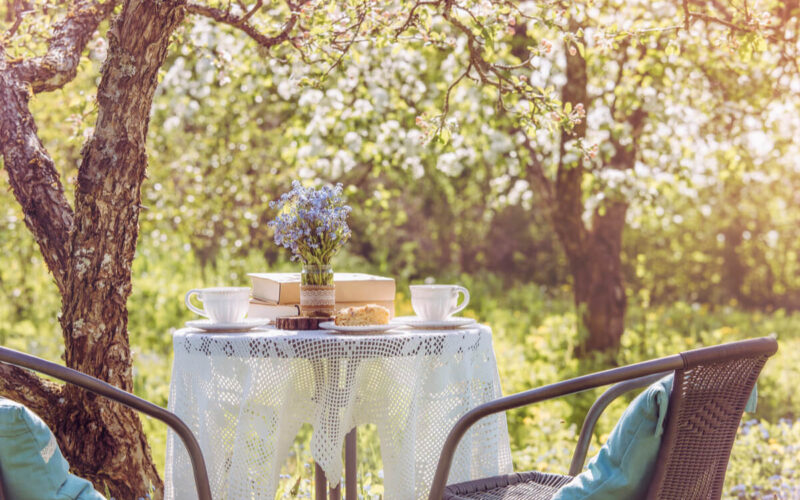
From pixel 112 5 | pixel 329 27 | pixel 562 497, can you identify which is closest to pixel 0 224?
pixel 112 5

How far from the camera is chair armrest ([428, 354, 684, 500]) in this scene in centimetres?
167

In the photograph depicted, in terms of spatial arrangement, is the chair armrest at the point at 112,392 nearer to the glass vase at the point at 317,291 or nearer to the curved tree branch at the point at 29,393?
the glass vase at the point at 317,291

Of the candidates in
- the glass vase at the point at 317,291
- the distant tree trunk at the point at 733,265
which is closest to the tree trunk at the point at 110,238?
the glass vase at the point at 317,291

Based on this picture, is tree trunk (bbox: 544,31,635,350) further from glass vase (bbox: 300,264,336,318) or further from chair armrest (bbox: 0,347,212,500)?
chair armrest (bbox: 0,347,212,500)

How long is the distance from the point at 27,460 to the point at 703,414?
145cm

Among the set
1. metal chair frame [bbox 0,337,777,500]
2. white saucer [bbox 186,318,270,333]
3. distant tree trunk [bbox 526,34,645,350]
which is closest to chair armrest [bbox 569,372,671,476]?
metal chair frame [bbox 0,337,777,500]

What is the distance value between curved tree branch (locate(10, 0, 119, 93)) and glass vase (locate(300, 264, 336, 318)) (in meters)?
1.54

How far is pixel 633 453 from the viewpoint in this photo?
1683 mm

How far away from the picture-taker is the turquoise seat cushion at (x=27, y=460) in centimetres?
167

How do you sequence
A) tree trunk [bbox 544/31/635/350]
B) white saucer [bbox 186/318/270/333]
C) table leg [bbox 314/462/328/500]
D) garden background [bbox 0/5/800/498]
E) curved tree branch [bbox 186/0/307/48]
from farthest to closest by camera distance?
tree trunk [bbox 544/31/635/350] < garden background [bbox 0/5/800/498] < curved tree branch [bbox 186/0/307/48] < table leg [bbox 314/462/328/500] < white saucer [bbox 186/318/270/333]

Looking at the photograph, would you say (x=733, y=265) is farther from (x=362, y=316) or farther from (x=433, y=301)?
(x=362, y=316)

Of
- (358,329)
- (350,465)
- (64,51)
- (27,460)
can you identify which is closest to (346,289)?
(358,329)

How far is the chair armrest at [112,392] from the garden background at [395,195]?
122 centimetres

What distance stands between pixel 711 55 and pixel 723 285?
8605mm
